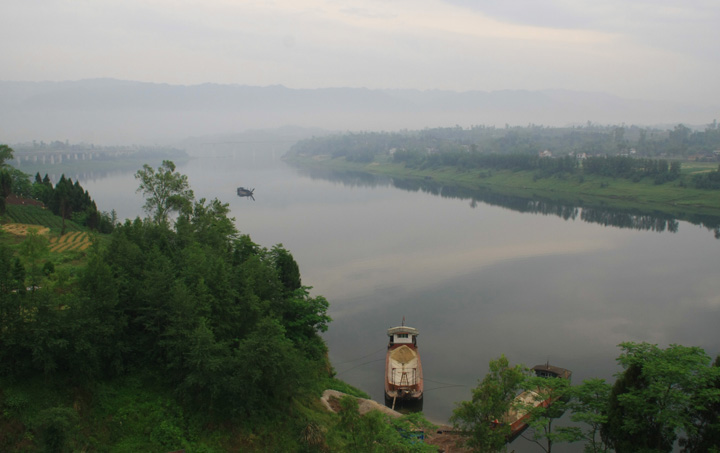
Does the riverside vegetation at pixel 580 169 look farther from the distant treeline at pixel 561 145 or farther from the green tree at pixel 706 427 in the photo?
the green tree at pixel 706 427

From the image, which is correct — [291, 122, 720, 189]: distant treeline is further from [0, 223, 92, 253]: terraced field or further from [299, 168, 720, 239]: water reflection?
[0, 223, 92, 253]: terraced field

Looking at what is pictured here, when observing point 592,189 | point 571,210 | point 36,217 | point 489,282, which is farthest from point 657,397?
point 592,189

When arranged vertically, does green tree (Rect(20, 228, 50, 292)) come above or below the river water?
above

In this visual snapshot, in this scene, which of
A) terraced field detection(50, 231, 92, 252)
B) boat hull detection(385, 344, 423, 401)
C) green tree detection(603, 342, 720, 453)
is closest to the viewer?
green tree detection(603, 342, 720, 453)

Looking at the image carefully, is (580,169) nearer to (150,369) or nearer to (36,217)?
(36,217)

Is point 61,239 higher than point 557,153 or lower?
lower

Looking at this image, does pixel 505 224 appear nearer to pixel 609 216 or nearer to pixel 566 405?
pixel 609 216

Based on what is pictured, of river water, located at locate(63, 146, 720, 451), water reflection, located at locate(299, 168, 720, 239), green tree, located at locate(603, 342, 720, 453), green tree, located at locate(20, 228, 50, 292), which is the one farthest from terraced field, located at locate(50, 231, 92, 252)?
water reflection, located at locate(299, 168, 720, 239)
